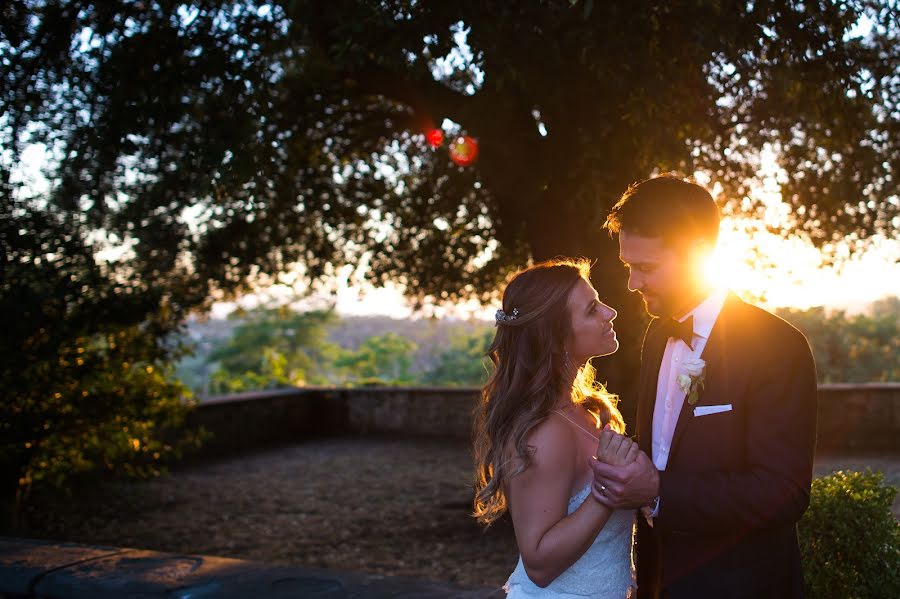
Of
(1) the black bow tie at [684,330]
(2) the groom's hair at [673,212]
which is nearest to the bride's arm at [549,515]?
(1) the black bow tie at [684,330]

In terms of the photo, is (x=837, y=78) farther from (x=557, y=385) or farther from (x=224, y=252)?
(x=224, y=252)

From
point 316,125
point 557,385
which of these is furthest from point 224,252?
point 557,385

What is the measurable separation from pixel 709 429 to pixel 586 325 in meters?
0.51

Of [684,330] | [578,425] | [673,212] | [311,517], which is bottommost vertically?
[311,517]

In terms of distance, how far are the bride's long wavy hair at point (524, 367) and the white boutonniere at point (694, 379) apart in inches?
16.0

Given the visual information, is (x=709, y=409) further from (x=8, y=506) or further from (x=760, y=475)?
(x=8, y=506)

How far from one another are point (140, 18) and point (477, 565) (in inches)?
204

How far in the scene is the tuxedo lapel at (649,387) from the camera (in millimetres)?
2455

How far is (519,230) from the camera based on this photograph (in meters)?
7.80

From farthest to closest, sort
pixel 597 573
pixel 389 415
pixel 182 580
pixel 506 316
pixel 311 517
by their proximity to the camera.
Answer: pixel 389 415
pixel 311 517
pixel 182 580
pixel 506 316
pixel 597 573

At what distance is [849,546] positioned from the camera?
3.66m

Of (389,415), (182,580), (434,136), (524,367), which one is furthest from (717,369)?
(389,415)

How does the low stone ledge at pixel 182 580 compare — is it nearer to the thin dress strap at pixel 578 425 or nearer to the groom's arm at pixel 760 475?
the thin dress strap at pixel 578 425

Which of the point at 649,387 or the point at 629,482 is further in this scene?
the point at 649,387
